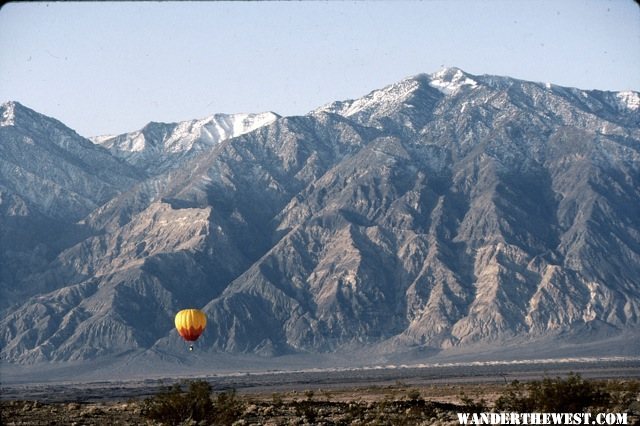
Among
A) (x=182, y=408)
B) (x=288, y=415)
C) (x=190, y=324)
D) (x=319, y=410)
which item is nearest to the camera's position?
(x=182, y=408)

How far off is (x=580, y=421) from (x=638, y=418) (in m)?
6.72

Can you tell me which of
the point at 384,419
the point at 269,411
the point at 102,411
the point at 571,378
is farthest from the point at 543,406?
the point at 102,411

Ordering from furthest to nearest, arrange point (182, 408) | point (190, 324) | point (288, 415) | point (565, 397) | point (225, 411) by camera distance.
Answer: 1. point (190, 324)
2. point (288, 415)
3. point (225, 411)
4. point (182, 408)
5. point (565, 397)

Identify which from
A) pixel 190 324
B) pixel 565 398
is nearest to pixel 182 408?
pixel 565 398

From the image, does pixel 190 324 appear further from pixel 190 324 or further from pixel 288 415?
pixel 288 415

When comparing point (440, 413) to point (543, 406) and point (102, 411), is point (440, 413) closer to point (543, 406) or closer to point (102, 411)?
point (543, 406)

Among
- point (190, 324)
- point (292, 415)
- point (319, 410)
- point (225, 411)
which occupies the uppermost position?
point (190, 324)

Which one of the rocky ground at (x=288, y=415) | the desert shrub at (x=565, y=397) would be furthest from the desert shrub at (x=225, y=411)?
the desert shrub at (x=565, y=397)

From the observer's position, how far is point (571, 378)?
73.3 meters

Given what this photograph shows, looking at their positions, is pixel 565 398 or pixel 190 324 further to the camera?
pixel 190 324

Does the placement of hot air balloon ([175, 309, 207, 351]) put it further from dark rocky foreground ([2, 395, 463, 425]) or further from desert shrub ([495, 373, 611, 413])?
desert shrub ([495, 373, 611, 413])

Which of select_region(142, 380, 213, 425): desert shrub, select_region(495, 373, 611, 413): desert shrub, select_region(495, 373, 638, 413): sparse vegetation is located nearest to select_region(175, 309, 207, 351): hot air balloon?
select_region(142, 380, 213, 425): desert shrub

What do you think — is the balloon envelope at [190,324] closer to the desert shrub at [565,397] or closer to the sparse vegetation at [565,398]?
the sparse vegetation at [565,398]

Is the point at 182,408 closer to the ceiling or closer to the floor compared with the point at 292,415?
closer to the ceiling
